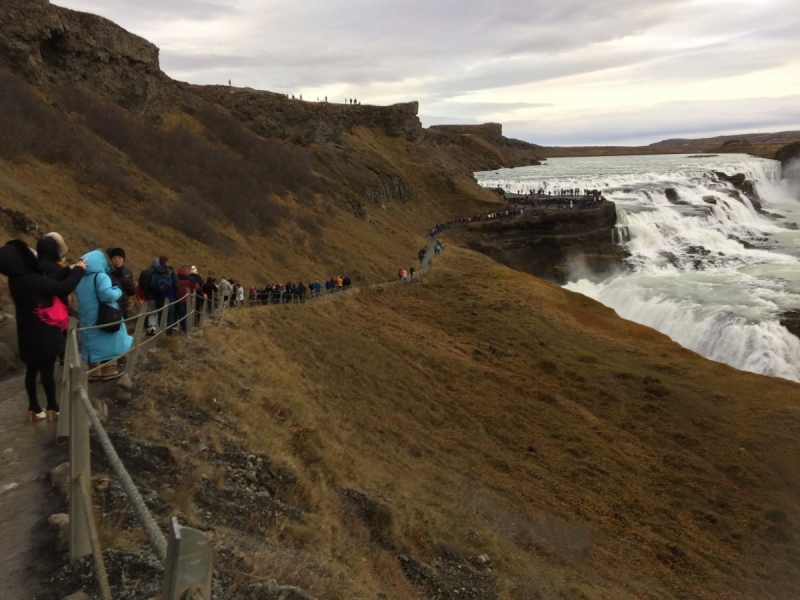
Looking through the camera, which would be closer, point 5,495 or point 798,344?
point 5,495

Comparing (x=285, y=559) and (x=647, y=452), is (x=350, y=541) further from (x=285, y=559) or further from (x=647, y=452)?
(x=647, y=452)

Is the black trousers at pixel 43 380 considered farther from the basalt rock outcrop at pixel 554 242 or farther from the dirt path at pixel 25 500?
the basalt rock outcrop at pixel 554 242

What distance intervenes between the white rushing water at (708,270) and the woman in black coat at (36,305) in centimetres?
2991

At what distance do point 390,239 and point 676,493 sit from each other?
33.1 meters

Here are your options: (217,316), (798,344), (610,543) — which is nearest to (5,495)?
(217,316)

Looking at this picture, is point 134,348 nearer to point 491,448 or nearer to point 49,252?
point 49,252

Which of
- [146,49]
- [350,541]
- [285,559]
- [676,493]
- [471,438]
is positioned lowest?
[676,493]

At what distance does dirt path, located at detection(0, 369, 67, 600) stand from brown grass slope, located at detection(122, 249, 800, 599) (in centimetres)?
110

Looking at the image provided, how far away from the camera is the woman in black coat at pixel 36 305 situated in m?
5.97

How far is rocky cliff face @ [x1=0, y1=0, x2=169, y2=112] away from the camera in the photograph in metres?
29.6

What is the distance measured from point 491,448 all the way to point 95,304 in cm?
1245

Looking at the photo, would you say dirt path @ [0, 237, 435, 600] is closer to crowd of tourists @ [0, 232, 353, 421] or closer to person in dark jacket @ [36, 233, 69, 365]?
crowd of tourists @ [0, 232, 353, 421]

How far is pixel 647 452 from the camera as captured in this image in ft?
60.6

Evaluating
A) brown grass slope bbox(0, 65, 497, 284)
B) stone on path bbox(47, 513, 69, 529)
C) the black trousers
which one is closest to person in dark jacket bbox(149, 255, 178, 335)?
the black trousers
